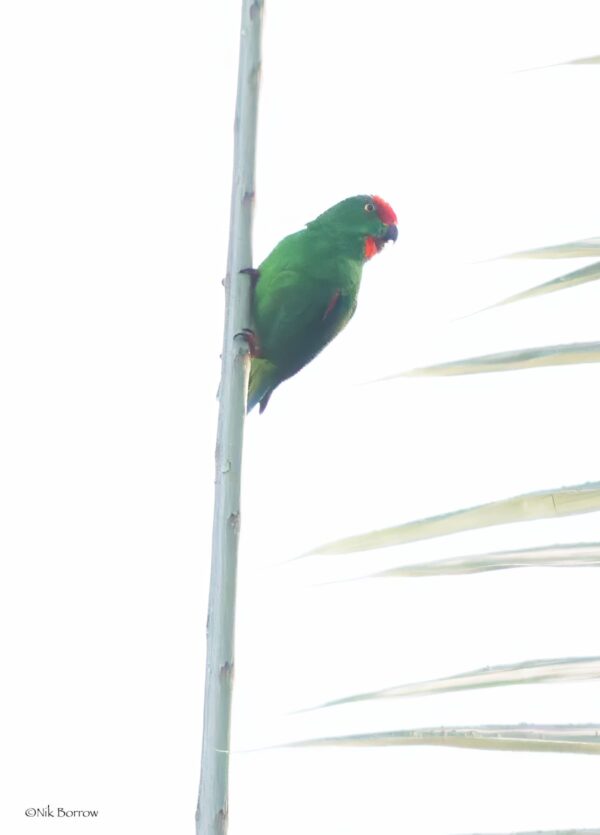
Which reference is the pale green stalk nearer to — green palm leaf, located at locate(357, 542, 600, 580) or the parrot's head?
green palm leaf, located at locate(357, 542, 600, 580)

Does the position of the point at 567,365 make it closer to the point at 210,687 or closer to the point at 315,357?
the point at 210,687

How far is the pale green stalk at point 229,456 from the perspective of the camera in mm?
976

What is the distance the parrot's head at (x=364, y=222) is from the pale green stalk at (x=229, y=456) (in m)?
1.83

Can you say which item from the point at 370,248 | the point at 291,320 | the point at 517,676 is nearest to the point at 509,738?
the point at 517,676

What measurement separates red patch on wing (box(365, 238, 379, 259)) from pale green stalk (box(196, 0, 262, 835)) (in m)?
1.97

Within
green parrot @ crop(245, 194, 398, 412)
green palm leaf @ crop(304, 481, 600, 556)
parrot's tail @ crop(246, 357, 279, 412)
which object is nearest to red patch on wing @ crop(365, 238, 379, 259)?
green parrot @ crop(245, 194, 398, 412)

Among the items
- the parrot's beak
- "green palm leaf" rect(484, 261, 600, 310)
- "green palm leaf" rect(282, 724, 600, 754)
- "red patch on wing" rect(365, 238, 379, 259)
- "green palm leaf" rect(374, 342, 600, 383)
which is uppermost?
the parrot's beak

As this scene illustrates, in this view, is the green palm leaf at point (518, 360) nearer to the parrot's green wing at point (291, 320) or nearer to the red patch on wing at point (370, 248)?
the parrot's green wing at point (291, 320)

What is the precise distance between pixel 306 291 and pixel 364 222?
0.63 metres

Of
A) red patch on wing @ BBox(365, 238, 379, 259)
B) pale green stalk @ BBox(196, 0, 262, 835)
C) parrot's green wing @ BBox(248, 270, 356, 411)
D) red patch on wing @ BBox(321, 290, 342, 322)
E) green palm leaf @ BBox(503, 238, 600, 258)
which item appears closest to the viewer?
pale green stalk @ BBox(196, 0, 262, 835)

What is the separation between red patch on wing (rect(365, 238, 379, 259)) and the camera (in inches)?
148

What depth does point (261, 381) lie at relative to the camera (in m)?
3.51

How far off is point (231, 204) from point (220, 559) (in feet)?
1.97

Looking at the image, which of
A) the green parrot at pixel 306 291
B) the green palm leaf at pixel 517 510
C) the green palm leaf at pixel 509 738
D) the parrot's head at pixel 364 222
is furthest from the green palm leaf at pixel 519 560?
the parrot's head at pixel 364 222
